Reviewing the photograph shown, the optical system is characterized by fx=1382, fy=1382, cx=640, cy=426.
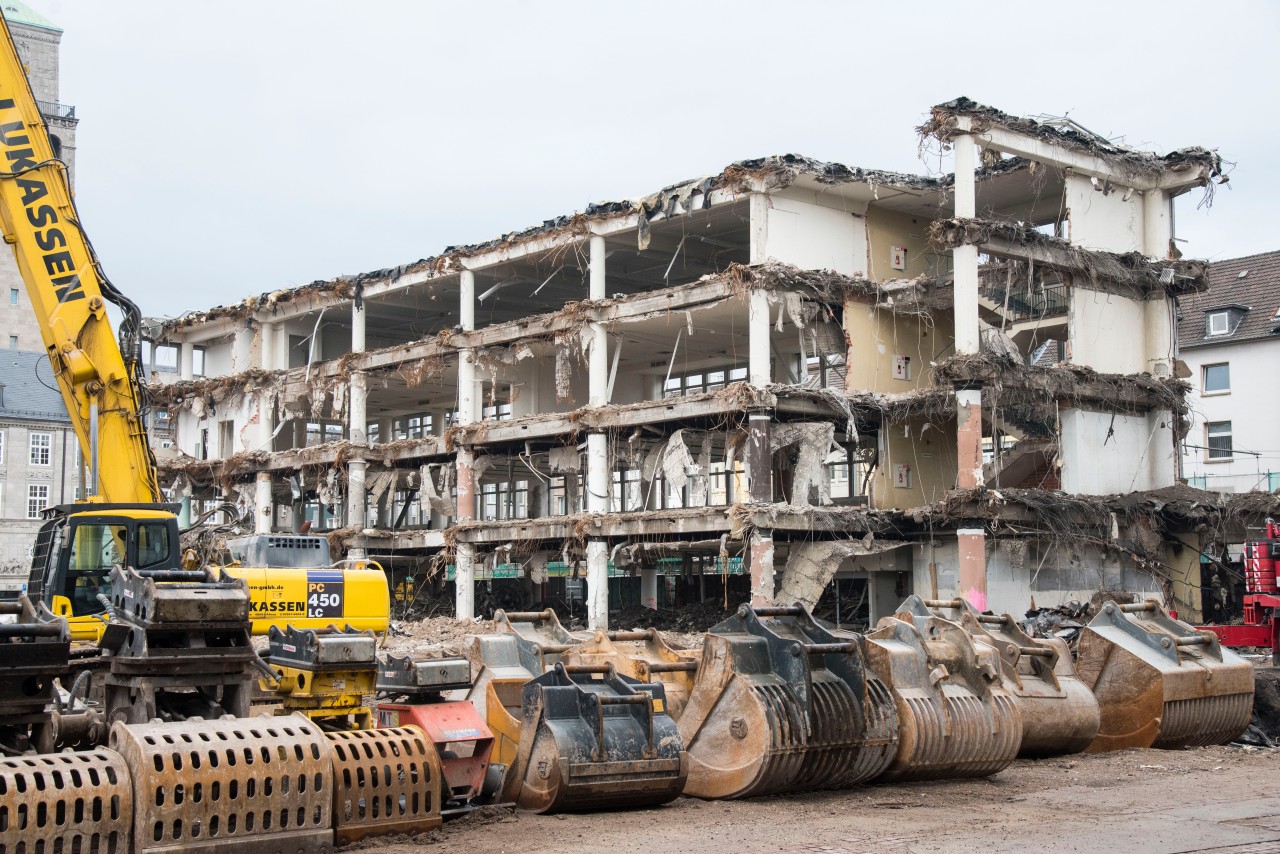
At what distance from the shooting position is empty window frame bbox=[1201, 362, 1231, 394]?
172 ft

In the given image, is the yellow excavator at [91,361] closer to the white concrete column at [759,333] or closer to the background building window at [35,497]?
the white concrete column at [759,333]

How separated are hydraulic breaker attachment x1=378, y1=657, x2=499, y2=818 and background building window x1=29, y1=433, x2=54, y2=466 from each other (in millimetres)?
69024

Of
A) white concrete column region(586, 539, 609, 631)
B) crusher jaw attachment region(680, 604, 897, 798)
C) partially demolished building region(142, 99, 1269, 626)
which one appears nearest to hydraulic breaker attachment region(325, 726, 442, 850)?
crusher jaw attachment region(680, 604, 897, 798)

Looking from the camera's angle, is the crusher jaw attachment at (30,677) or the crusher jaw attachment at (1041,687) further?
the crusher jaw attachment at (1041,687)

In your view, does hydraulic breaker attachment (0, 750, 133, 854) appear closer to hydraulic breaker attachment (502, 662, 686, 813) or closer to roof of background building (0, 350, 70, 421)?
hydraulic breaker attachment (502, 662, 686, 813)

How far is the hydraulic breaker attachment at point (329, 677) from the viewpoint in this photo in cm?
1077

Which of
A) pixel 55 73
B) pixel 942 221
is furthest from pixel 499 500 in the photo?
pixel 55 73

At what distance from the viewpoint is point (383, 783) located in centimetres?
966

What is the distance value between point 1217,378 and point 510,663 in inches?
1851

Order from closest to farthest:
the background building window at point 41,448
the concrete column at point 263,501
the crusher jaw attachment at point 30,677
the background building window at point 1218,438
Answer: the crusher jaw attachment at point 30,677 < the concrete column at point 263,501 < the background building window at point 1218,438 < the background building window at point 41,448

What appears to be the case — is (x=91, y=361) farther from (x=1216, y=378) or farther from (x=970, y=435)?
(x=1216, y=378)

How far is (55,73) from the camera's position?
90.1 m

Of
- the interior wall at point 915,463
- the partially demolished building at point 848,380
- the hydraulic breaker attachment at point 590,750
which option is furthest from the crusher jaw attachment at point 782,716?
the interior wall at point 915,463

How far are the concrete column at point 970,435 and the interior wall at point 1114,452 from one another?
3412 mm
